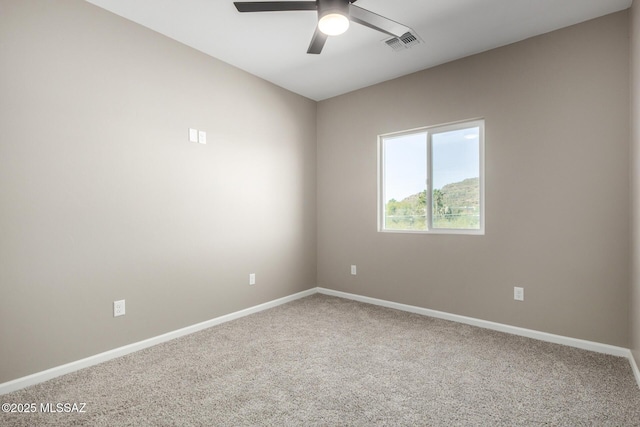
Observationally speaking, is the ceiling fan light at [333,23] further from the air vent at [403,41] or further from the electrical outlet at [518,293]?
the electrical outlet at [518,293]

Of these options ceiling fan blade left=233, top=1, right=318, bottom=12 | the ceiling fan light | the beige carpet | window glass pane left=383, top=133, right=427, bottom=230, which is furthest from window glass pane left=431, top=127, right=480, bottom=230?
ceiling fan blade left=233, top=1, right=318, bottom=12

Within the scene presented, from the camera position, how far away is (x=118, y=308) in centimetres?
246

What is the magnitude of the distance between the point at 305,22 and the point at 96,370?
3.01m

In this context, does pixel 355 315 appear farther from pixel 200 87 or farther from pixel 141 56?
pixel 141 56

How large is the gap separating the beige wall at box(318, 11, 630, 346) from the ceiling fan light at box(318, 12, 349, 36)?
1.63 meters

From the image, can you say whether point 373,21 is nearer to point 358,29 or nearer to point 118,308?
point 358,29

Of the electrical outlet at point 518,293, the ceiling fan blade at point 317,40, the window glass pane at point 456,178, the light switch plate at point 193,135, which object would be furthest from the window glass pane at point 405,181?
the light switch plate at point 193,135

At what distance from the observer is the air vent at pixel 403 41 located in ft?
8.94

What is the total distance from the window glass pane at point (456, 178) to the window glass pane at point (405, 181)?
0.45ft

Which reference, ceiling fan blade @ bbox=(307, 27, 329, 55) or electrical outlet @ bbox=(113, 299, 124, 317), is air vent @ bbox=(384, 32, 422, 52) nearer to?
ceiling fan blade @ bbox=(307, 27, 329, 55)

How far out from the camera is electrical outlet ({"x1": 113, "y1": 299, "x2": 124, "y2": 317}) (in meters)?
2.44

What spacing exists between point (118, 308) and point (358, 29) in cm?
296

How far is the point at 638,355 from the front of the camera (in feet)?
6.58

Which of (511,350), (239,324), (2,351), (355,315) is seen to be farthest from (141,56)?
(511,350)
